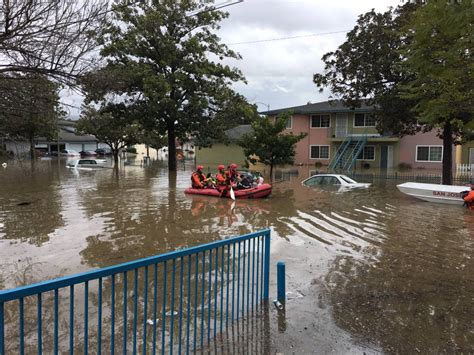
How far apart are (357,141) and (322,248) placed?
95.7 feet

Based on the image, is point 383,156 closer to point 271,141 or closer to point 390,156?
point 390,156

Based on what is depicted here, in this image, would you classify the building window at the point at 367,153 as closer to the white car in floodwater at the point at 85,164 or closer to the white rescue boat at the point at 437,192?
the white rescue boat at the point at 437,192

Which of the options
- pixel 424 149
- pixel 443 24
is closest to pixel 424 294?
pixel 443 24

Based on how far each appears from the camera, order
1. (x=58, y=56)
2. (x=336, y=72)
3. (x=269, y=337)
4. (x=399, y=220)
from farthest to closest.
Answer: (x=336, y=72)
(x=399, y=220)
(x=58, y=56)
(x=269, y=337)

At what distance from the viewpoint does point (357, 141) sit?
120 feet

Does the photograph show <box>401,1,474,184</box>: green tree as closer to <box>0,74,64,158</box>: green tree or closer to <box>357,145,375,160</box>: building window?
<box>0,74,64,158</box>: green tree

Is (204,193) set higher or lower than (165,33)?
lower

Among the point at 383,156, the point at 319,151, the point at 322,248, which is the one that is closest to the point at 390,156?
the point at 383,156

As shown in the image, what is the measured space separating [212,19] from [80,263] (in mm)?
26736

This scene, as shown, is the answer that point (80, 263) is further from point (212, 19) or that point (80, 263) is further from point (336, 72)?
point (212, 19)

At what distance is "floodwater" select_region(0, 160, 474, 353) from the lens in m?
5.03

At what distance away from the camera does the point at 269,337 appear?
15.6 feet

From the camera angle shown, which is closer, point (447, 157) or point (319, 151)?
point (447, 157)

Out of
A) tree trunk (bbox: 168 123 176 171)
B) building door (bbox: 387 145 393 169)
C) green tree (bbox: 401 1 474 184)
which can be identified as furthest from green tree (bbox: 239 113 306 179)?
green tree (bbox: 401 1 474 184)
